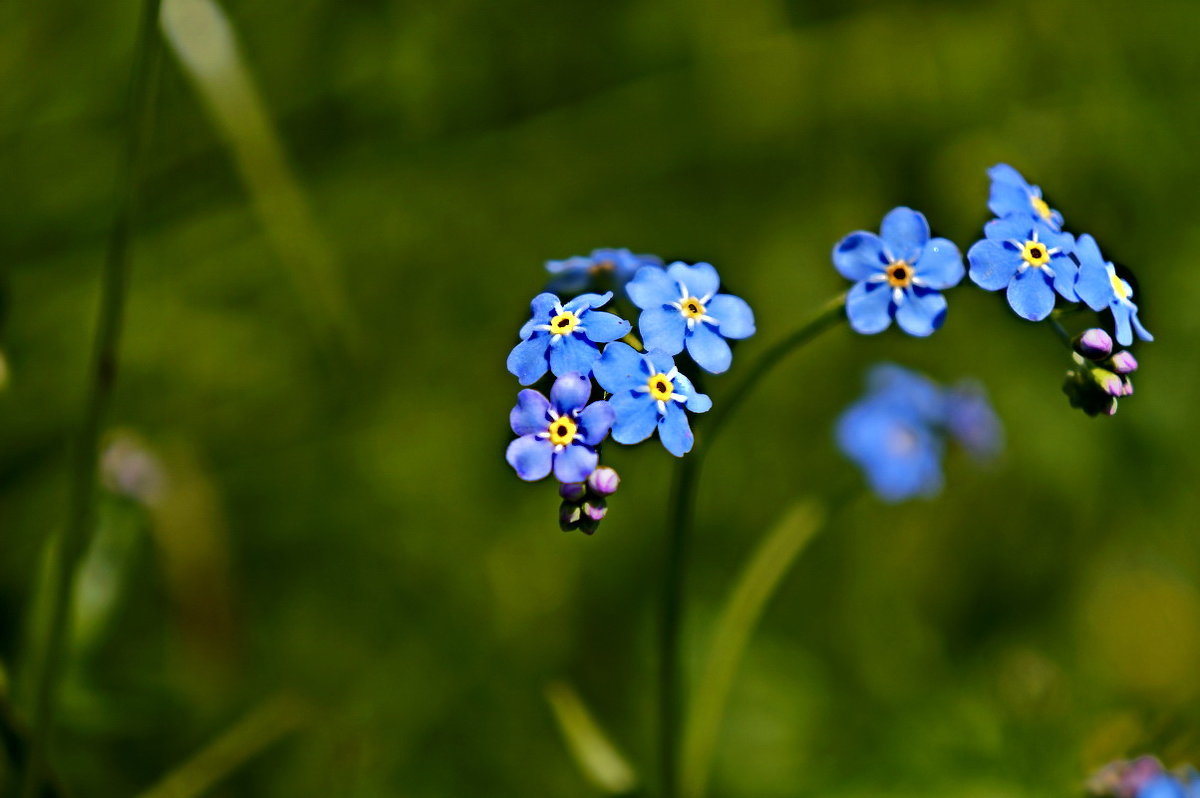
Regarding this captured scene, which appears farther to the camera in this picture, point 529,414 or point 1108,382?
point 1108,382

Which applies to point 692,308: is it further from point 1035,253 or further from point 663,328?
point 1035,253

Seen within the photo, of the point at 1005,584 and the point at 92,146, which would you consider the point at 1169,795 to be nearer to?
the point at 1005,584

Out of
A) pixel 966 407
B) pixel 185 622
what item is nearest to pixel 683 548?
pixel 966 407

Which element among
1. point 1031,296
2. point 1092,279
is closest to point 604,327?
point 1031,296

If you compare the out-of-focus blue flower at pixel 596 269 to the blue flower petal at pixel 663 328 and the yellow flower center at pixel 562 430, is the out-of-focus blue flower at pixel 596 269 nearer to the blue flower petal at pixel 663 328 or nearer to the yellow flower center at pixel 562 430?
the blue flower petal at pixel 663 328

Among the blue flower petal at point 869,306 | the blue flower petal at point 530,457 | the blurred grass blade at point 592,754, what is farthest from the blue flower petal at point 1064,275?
the blurred grass blade at point 592,754
